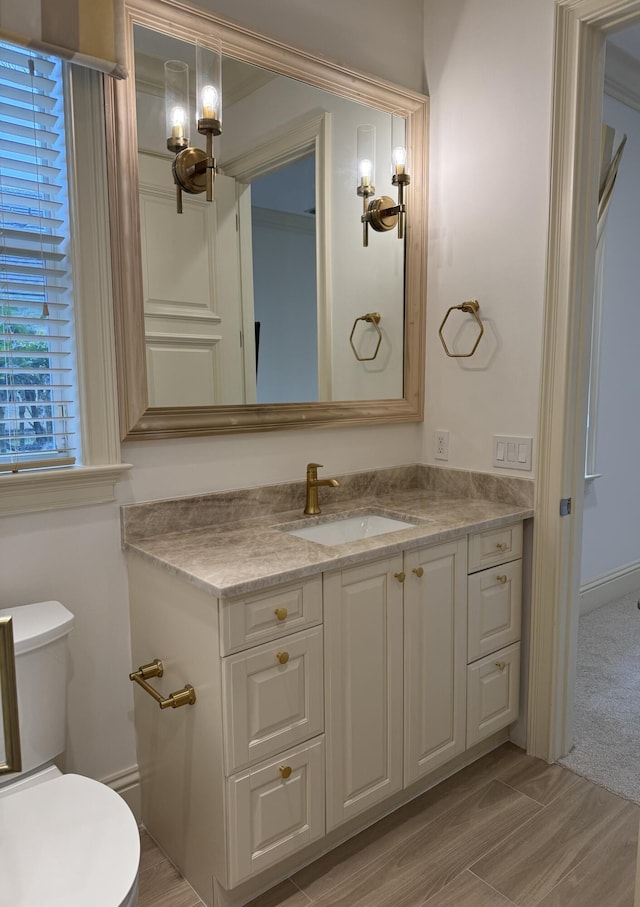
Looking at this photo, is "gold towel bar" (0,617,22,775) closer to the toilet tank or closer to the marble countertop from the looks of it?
the toilet tank

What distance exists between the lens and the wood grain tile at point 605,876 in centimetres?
160

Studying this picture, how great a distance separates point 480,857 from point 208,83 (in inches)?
87.7

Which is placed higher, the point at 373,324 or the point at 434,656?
the point at 373,324

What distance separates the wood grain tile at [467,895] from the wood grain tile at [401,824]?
19cm

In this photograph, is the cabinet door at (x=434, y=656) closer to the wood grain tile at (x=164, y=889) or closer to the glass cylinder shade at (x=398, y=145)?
the wood grain tile at (x=164, y=889)

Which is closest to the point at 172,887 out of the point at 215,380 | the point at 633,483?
the point at 215,380

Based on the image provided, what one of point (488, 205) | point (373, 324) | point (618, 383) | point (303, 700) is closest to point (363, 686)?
point (303, 700)

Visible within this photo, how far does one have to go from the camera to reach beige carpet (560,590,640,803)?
210 cm

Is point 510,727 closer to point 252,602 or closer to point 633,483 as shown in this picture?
point 252,602

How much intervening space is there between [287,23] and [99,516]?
1.62 m

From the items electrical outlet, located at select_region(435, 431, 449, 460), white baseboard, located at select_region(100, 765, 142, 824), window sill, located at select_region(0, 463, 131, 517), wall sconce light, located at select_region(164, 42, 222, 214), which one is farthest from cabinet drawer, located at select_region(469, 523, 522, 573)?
wall sconce light, located at select_region(164, 42, 222, 214)

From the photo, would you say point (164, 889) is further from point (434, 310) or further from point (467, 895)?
point (434, 310)

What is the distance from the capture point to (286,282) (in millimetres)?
2084

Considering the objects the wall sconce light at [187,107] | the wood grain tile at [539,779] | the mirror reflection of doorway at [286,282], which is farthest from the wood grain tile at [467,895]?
the wall sconce light at [187,107]
